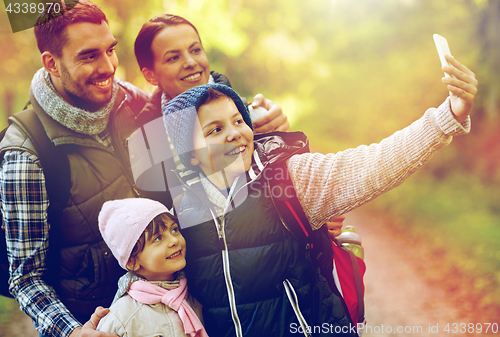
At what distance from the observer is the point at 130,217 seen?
1.67 metres

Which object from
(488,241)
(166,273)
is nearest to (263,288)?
(166,273)

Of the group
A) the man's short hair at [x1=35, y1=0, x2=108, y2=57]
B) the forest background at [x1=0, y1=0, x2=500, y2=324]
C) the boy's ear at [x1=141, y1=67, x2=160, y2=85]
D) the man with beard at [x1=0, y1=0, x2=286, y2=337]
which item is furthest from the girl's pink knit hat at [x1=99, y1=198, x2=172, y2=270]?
the forest background at [x1=0, y1=0, x2=500, y2=324]

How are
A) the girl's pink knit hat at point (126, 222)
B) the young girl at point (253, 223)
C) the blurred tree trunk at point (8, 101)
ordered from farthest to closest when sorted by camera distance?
the blurred tree trunk at point (8, 101), the girl's pink knit hat at point (126, 222), the young girl at point (253, 223)

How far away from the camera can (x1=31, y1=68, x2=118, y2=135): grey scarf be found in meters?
1.97

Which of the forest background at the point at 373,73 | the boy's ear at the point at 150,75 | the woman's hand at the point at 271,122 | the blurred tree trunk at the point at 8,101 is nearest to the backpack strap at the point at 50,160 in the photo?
the boy's ear at the point at 150,75

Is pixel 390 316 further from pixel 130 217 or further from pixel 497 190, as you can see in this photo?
pixel 130 217

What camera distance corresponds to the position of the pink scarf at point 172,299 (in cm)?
162

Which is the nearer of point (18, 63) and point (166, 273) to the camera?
point (166, 273)

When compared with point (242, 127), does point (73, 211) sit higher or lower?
lower

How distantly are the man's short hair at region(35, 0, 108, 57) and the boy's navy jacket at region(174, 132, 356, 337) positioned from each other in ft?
4.48

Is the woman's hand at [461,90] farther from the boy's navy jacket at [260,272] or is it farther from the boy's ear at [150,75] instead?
the boy's ear at [150,75]

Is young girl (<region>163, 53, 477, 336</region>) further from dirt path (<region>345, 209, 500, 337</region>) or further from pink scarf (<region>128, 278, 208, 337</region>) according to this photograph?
dirt path (<region>345, 209, 500, 337</region>)

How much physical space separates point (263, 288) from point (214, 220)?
1.25ft

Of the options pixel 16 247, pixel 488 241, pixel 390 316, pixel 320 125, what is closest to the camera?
pixel 16 247
